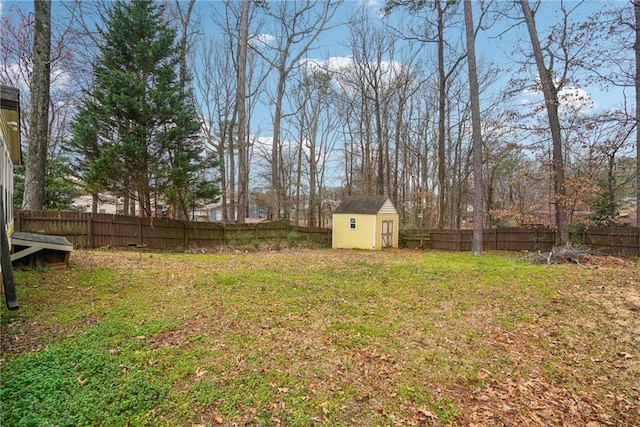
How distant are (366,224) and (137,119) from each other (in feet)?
35.5

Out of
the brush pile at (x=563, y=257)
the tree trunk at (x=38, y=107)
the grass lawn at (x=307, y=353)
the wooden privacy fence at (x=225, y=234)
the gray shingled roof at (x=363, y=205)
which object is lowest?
Result: the grass lawn at (x=307, y=353)

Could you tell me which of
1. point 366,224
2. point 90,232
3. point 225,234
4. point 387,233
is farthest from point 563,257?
point 90,232

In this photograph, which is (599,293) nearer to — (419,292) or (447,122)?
(419,292)

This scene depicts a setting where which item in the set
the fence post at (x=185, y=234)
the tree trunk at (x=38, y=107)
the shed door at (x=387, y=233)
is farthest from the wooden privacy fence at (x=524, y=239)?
the tree trunk at (x=38, y=107)

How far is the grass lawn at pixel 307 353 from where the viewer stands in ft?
9.11

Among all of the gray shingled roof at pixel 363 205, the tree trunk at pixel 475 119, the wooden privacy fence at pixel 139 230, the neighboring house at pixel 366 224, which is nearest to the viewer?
the wooden privacy fence at pixel 139 230

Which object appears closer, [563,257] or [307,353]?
[307,353]

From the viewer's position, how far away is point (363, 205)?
17.1 metres

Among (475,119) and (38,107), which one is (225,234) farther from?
(475,119)

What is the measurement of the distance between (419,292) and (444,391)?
3.01 meters

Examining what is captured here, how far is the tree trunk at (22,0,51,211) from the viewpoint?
8688mm

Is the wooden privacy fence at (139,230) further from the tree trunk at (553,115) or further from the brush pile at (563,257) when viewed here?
the tree trunk at (553,115)

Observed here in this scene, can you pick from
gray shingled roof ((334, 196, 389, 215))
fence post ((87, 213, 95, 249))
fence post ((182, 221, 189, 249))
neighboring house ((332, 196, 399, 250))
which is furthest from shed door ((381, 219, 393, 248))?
fence post ((87, 213, 95, 249))

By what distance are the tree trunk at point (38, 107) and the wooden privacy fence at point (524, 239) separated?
1593cm
